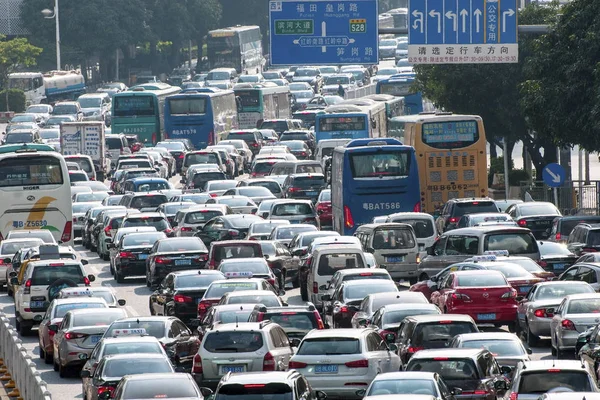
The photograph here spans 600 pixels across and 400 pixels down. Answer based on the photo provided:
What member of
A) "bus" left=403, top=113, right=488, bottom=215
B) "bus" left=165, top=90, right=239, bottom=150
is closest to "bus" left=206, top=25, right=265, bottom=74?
"bus" left=165, top=90, right=239, bottom=150

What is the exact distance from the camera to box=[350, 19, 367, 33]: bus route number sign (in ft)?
189

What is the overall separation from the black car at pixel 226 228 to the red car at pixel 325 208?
17.5 feet

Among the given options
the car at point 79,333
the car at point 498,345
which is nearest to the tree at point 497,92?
the car at point 79,333

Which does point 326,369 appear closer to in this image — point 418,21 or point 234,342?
point 234,342

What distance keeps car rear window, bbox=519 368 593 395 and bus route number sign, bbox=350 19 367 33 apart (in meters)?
38.7

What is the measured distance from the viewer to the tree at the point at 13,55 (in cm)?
11800

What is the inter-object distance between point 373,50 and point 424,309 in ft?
101

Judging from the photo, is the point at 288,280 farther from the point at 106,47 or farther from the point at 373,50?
the point at 106,47

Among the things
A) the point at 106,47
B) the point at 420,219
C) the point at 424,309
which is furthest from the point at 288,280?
the point at 106,47

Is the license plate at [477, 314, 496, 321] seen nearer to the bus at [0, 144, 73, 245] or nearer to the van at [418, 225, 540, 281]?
the van at [418, 225, 540, 281]

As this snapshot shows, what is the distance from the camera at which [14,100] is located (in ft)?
390

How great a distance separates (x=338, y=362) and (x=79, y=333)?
5902 mm

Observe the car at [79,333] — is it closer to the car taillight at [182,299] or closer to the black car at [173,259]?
the car taillight at [182,299]

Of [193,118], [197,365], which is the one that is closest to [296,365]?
[197,365]
